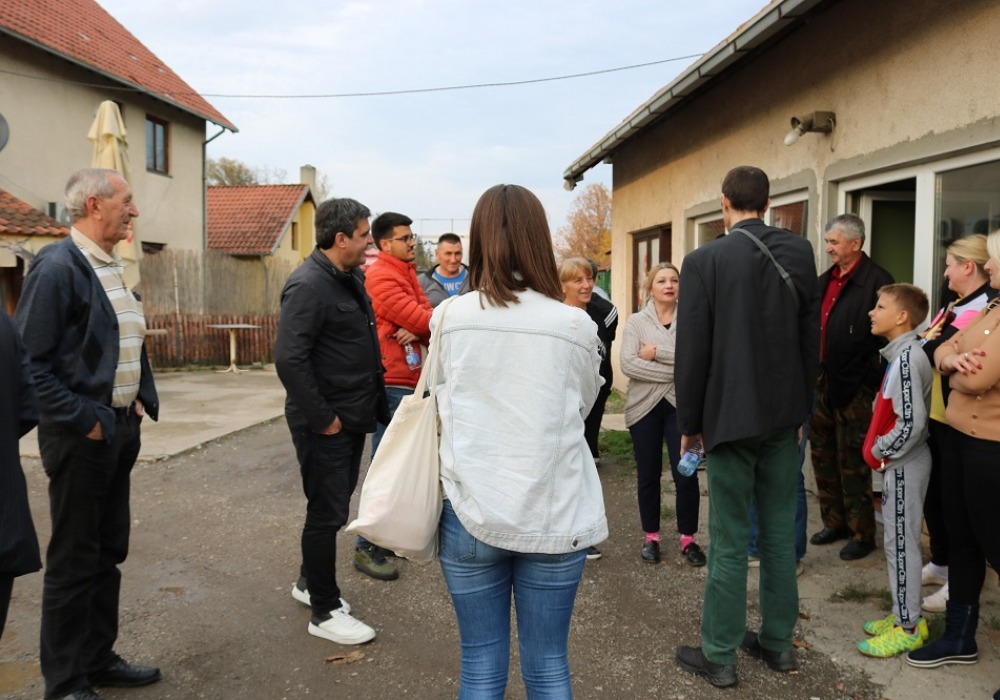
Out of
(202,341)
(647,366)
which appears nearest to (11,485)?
(647,366)

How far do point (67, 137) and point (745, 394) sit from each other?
16.2m

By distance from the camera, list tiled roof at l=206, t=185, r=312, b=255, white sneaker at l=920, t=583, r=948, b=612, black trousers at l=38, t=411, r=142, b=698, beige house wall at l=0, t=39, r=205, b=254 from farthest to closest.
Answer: tiled roof at l=206, t=185, r=312, b=255
beige house wall at l=0, t=39, r=205, b=254
white sneaker at l=920, t=583, r=948, b=612
black trousers at l=38, t=411, r=142, b=698

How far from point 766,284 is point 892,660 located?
1813mm

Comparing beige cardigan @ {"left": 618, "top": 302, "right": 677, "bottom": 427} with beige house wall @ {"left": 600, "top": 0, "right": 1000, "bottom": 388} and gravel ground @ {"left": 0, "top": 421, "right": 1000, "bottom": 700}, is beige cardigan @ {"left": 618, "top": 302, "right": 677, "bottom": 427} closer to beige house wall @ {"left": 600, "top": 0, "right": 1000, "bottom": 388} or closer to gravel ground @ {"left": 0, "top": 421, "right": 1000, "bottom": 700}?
A: gravel ground @ {"left": 0, "top": 421, "right": 1000, "bottom": 700}

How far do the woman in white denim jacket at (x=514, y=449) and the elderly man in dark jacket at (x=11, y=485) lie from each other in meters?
1.29

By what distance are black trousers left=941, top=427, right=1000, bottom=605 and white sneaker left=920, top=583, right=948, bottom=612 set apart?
24.1 inches

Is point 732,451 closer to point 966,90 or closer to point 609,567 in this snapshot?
point 609,567

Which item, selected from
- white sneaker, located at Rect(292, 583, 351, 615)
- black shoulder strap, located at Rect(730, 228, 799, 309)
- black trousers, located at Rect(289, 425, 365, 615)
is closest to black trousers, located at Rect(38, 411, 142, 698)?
black trousers, located at Rect(289, 425, 365, 615)

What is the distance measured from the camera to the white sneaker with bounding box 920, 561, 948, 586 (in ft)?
13.6

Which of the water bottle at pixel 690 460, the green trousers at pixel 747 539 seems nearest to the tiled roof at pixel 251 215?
the water bottle at pixel 690 460

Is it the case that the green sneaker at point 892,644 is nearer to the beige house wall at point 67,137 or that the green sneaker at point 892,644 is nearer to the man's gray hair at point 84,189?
the man's gray hair at point 84,189

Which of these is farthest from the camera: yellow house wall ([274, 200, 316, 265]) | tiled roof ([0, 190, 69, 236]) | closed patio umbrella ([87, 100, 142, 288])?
yellow house wall ([274, 200, 316, 265])

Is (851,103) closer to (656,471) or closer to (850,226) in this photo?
(850,226)

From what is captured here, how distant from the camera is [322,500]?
147 inches
